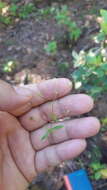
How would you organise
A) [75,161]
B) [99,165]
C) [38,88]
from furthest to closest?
[75,161] → [99,165] → [38,88]

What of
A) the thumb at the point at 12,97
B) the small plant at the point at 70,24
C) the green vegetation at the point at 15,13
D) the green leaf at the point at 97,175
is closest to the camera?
the thumb at the point at 12,97

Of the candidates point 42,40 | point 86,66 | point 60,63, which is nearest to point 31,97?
point 86,66

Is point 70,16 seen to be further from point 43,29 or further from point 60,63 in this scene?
point 60,63

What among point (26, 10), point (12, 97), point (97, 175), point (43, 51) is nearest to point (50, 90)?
point (12, 97)

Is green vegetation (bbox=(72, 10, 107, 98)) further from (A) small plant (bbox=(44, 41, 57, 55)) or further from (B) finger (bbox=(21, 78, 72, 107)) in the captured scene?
(A) small plant (bbox=(44, 41, 57, 55))

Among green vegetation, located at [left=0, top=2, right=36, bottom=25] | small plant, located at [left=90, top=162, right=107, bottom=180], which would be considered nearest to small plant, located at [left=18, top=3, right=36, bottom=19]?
green vegetation, located at [left=0, top=2, right=36, bottom=25]

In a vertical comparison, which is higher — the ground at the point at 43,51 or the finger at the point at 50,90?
the finger at the point at 50,90

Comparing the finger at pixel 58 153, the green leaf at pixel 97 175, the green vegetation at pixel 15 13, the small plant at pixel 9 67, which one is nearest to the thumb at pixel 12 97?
the finger at pixel 58 153

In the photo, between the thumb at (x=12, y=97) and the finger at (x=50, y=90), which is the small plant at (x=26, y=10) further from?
the thumb at (x=12, y=97)
